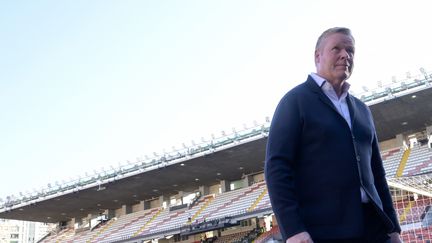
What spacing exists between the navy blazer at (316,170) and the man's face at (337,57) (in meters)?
0.09

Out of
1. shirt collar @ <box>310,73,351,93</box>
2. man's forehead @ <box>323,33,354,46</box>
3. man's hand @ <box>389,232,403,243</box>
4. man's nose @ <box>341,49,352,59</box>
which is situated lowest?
man's hand @ <box>389,232,403,243</box>

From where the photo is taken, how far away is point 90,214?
129 feet

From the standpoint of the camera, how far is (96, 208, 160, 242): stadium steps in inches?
1270

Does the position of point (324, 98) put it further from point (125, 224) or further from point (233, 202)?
point (125, 224)

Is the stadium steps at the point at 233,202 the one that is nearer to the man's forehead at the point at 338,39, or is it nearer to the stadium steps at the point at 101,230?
the stadium steps at the point at 101,230

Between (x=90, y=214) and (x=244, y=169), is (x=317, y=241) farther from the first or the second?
(x=90, y=214)

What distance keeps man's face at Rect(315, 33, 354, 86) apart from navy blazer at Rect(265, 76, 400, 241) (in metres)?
0.09

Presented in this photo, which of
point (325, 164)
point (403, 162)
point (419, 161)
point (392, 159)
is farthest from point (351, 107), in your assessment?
point (392, 159)

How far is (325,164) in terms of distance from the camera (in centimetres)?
191

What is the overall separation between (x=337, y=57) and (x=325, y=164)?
0.47 m

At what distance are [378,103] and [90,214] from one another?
2638 cm

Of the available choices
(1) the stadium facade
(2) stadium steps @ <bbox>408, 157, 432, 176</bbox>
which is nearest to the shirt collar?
(1) the stadium facade

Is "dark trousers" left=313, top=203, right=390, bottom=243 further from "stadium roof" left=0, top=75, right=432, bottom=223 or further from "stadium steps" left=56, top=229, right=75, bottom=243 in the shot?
"stadium steps" left=56, top=229, right=75, bottom=243

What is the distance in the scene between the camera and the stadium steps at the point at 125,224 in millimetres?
32250
